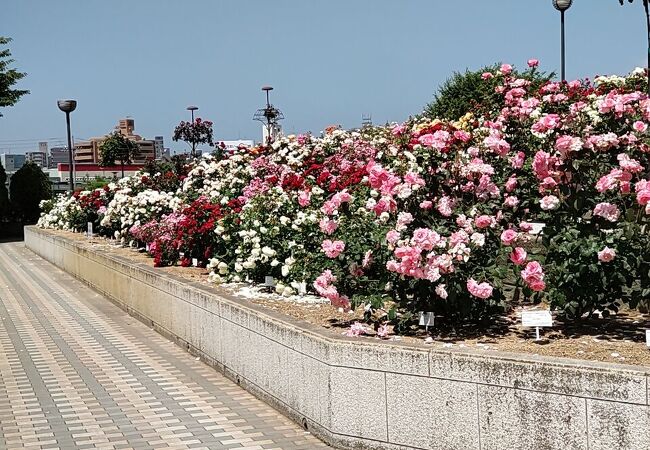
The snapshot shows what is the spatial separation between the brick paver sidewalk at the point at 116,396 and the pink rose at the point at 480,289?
1.38 meters

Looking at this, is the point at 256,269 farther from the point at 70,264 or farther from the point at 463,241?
the point at 70,264

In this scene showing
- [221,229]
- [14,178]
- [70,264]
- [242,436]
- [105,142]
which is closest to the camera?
[242,436]

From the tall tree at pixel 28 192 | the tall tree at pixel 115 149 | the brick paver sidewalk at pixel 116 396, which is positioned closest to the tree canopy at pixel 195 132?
the tall tree at pixel 28 192

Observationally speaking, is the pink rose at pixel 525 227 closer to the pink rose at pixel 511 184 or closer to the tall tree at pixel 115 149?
the pink rose at pixel 511 184

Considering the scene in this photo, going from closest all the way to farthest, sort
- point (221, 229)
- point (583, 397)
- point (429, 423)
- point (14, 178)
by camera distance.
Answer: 1. point (583, 397)
2. point (429, 423)
3. point (221, 229)
4. point (14, 178)

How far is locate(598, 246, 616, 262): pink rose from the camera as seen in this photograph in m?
5.07

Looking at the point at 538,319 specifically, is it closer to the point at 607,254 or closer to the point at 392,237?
the point at 607,254

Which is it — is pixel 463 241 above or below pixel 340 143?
below

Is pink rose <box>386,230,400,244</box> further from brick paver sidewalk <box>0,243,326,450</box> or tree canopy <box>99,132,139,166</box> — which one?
tree canopy <box>99,132,139,166</box>

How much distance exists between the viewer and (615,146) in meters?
5.69

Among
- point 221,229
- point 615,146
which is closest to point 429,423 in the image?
point 615,146

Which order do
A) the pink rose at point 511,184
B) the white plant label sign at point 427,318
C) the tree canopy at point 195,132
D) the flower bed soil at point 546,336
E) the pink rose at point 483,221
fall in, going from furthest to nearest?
1. the tree canopy at point 195,132
2. the pink rose at point 511,184
3. the white plant label sign at point 427,318
4. the pink rose at point 483,221
5. the flower bed soil at point 546,336

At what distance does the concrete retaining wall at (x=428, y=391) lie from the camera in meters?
4.25

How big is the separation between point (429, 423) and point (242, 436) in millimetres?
1518
